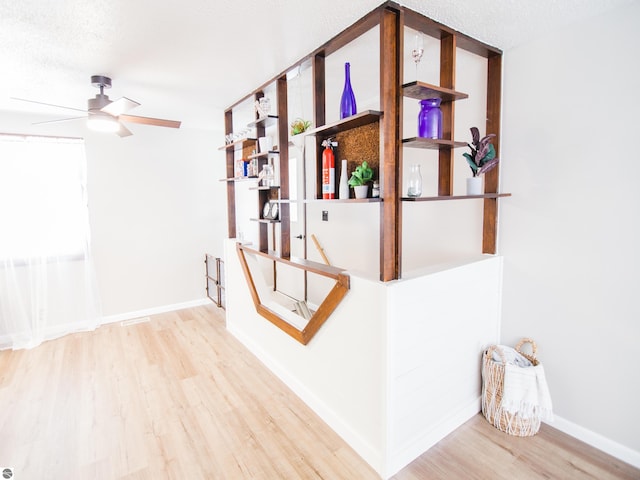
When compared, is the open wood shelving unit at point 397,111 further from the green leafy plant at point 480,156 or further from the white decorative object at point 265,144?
the white decorative object at point 265,144

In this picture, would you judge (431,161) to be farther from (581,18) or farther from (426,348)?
(426,348)

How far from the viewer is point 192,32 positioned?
6.22ft

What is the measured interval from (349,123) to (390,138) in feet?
1.07

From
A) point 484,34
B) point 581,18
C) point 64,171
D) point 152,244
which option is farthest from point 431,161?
point 64,171

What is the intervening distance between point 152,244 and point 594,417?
14.3ft

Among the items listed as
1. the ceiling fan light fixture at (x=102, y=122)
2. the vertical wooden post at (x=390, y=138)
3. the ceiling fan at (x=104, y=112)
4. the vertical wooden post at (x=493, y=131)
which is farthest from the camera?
the ceiling fan light fixture at (x=102, y=122)

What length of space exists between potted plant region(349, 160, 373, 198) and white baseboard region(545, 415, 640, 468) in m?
1.81

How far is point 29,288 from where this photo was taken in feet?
11.6

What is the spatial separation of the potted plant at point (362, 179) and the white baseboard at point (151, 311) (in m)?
3.38

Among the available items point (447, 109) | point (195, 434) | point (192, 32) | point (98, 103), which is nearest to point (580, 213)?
point (447, 109)

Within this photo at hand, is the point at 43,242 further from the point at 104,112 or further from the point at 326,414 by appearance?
the point at 326,414

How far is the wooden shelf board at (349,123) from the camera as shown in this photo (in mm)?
1684

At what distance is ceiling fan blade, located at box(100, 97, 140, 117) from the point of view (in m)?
2.29

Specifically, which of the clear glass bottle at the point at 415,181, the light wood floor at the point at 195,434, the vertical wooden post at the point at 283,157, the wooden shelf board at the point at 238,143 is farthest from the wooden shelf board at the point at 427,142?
the light wood floor at the point at 195,434
